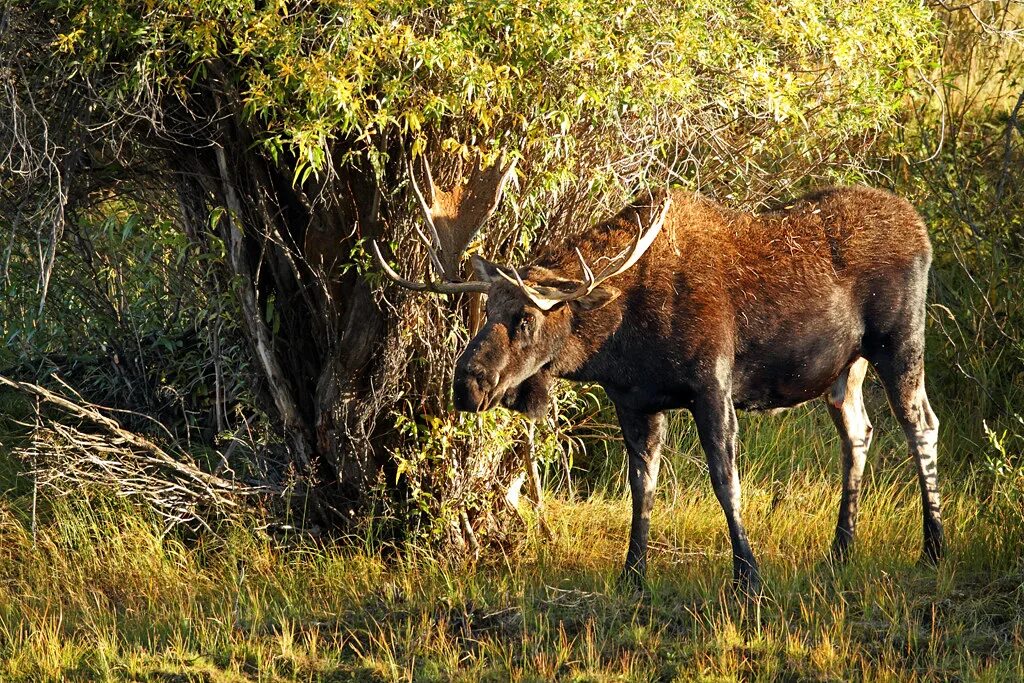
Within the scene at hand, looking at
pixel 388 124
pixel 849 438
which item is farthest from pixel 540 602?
pixel 388 124

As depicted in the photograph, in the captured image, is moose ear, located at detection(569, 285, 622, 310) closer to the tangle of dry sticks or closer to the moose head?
the moose head

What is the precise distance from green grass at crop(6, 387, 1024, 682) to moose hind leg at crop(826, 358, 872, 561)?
179 millimetres

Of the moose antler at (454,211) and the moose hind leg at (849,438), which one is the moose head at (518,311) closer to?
the moose antler at (454,211)

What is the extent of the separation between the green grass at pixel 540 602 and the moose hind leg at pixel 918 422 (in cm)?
17

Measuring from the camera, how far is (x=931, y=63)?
7.99 metres

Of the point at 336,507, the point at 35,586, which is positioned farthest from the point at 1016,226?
the point at 35,586

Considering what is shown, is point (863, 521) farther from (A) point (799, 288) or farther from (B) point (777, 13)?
(B) point (777, 13)

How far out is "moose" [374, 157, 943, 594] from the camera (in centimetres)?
678

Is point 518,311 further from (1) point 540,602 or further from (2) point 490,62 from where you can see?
(1) point 540,602

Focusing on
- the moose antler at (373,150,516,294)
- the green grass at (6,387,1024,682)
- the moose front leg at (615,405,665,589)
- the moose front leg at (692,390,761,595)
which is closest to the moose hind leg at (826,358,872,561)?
the green grass at (6,387,1024,682)

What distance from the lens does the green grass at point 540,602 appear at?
6.30 meters

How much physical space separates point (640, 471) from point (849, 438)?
1384 mm

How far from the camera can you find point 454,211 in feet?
24.4

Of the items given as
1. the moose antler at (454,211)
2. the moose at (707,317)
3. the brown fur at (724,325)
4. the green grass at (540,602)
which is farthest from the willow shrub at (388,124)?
the green grass at (540,602)
